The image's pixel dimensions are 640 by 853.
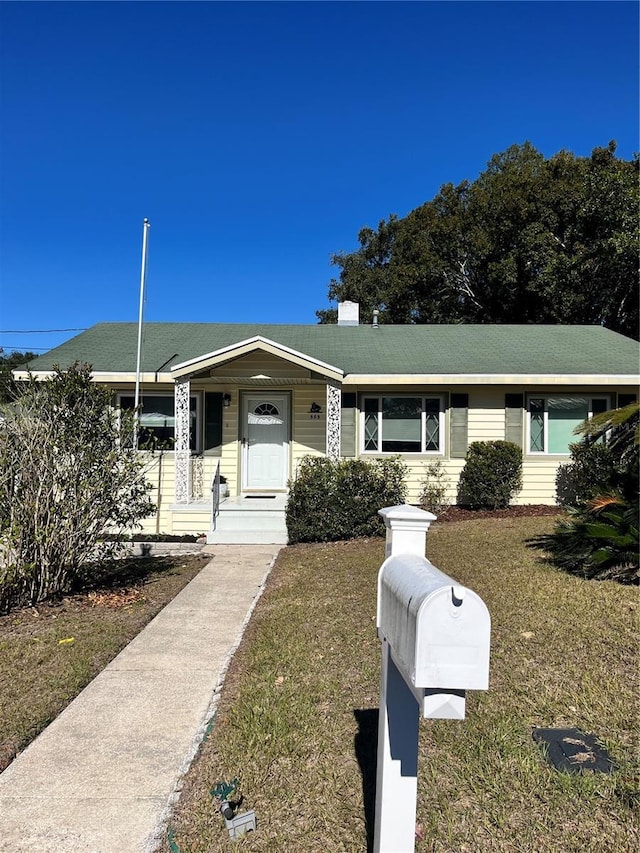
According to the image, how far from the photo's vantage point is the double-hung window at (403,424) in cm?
1278

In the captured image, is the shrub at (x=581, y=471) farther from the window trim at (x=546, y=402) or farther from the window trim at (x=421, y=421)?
the window trim at (x=421, y=421)

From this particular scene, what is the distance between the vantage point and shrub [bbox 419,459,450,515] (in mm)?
12438

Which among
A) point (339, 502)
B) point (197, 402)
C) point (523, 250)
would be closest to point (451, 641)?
point (339, 502)

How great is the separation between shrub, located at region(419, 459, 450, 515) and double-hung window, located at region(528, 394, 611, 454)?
6.59ft

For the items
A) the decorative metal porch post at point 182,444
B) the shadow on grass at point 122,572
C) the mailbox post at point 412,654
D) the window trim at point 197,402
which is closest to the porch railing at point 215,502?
the decorative metal porch post at point 182,444

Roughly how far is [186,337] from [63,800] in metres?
13.0

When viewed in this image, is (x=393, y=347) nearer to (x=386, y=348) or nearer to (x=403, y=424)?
(x=386, y=348)

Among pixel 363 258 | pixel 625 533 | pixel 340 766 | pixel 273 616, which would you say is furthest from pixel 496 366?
pixel 363 258

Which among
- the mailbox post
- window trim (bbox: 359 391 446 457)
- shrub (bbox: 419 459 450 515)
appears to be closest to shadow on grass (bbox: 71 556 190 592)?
window trim (bbox: 359 391 446 457)

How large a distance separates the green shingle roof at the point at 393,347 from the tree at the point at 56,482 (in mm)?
5922

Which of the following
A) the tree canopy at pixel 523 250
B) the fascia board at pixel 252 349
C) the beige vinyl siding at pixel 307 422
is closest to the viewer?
the fascia board at pixel 252 349

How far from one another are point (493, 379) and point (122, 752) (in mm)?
10334

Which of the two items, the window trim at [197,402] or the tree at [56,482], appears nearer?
the tree at [56,482]

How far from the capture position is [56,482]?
625 cm
